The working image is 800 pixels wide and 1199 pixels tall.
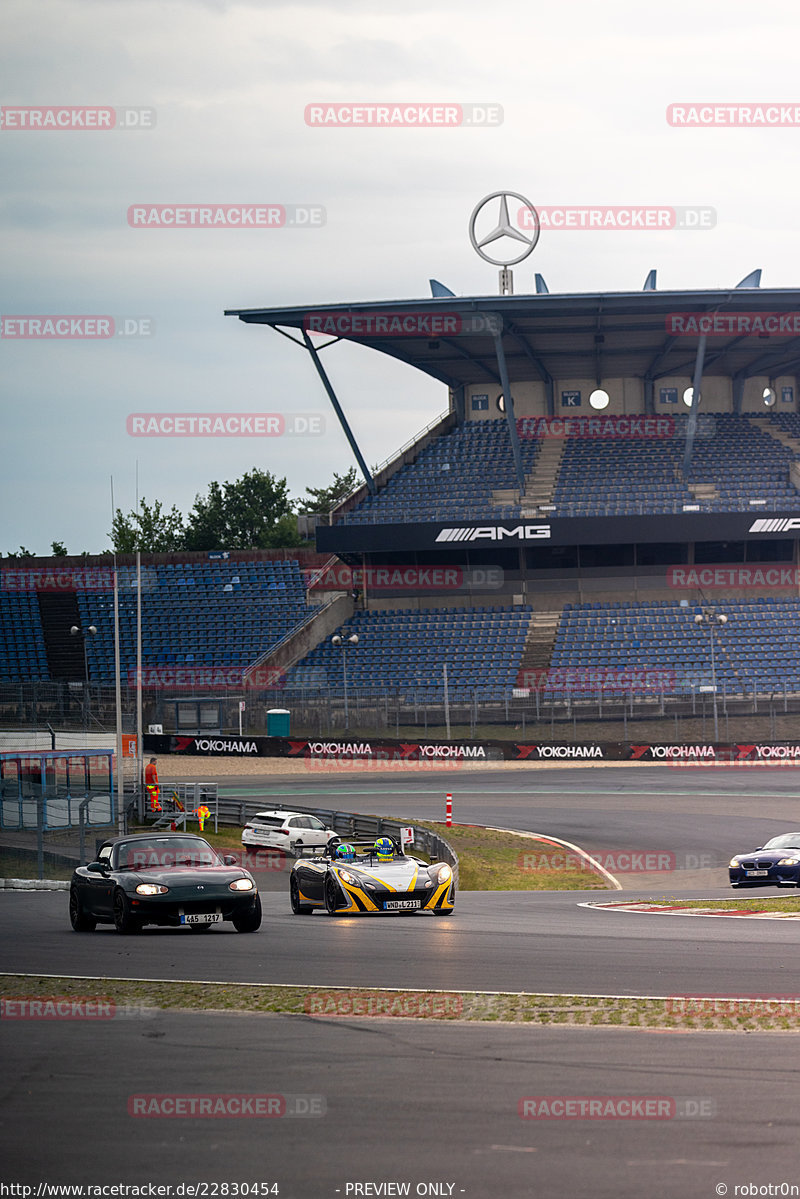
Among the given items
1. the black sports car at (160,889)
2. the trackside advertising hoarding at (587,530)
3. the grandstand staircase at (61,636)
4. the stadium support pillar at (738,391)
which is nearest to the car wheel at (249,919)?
the black sports car at (160,889)

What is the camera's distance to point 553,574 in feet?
202

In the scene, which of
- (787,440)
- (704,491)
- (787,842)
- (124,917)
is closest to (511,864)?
(787,842)

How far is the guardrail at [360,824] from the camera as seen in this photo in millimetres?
27234

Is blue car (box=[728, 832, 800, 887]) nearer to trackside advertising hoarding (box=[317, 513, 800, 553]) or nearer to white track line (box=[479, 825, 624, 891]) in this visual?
white track line (box=[479, 825, 624, 891])

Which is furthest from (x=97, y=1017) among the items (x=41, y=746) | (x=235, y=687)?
(x=235, y=687)

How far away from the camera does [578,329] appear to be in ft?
195

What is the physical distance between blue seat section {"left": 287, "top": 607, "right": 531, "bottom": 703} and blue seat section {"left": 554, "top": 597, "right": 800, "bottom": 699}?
2231mm

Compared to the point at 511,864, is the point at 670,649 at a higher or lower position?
higher

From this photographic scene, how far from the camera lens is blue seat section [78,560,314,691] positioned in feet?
195

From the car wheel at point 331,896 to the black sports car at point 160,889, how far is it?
179cm

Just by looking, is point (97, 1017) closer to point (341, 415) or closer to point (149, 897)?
point (149, 897)

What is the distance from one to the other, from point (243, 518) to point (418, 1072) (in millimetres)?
101001

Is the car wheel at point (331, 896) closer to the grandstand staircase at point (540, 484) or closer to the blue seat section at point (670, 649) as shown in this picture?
the blue seat section at point (670, 649)

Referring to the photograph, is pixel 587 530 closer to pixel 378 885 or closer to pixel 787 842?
pixel 787 842
